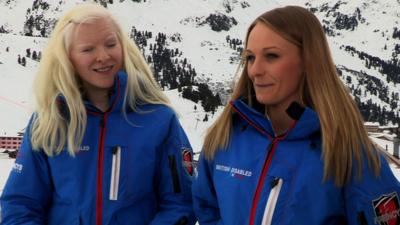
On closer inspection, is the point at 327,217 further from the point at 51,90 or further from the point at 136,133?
the point at 51,90

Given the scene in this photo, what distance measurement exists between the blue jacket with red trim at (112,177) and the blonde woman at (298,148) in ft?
1.57

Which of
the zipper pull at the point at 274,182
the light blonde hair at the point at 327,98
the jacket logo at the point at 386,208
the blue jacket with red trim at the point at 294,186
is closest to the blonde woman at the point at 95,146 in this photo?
the blue jacket with red trim at the point at 294,186

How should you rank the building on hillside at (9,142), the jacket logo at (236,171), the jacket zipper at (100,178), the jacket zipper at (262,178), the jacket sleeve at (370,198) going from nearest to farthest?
1. the jacket sleeve at (370,198)
2. the jacket zipper at (262,178)
3. the jacket logo at (236,171)
4. the jacket zipper at (100,178)
5. the building on hillside at (9,142)

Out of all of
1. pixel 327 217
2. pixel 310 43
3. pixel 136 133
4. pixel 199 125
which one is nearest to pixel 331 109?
pixel 310 43

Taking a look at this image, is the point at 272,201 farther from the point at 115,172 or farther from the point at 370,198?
the point at 115,172

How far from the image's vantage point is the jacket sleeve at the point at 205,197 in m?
3.48

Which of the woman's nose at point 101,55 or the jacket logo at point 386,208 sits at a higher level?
the woman's nose at point 101,55

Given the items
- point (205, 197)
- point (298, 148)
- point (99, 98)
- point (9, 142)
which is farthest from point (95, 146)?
point (9, 142)

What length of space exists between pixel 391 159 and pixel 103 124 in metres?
1.95

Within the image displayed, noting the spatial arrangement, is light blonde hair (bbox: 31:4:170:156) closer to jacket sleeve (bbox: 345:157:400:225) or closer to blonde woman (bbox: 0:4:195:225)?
blonde woman (bbox: 0:4:195:225)

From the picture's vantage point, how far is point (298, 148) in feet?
10.0

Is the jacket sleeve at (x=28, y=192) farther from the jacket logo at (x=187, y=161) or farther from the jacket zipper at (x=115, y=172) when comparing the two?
the jacket logo at (x=187, y=161)

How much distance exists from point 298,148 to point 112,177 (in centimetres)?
128

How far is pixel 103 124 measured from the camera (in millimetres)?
3615
